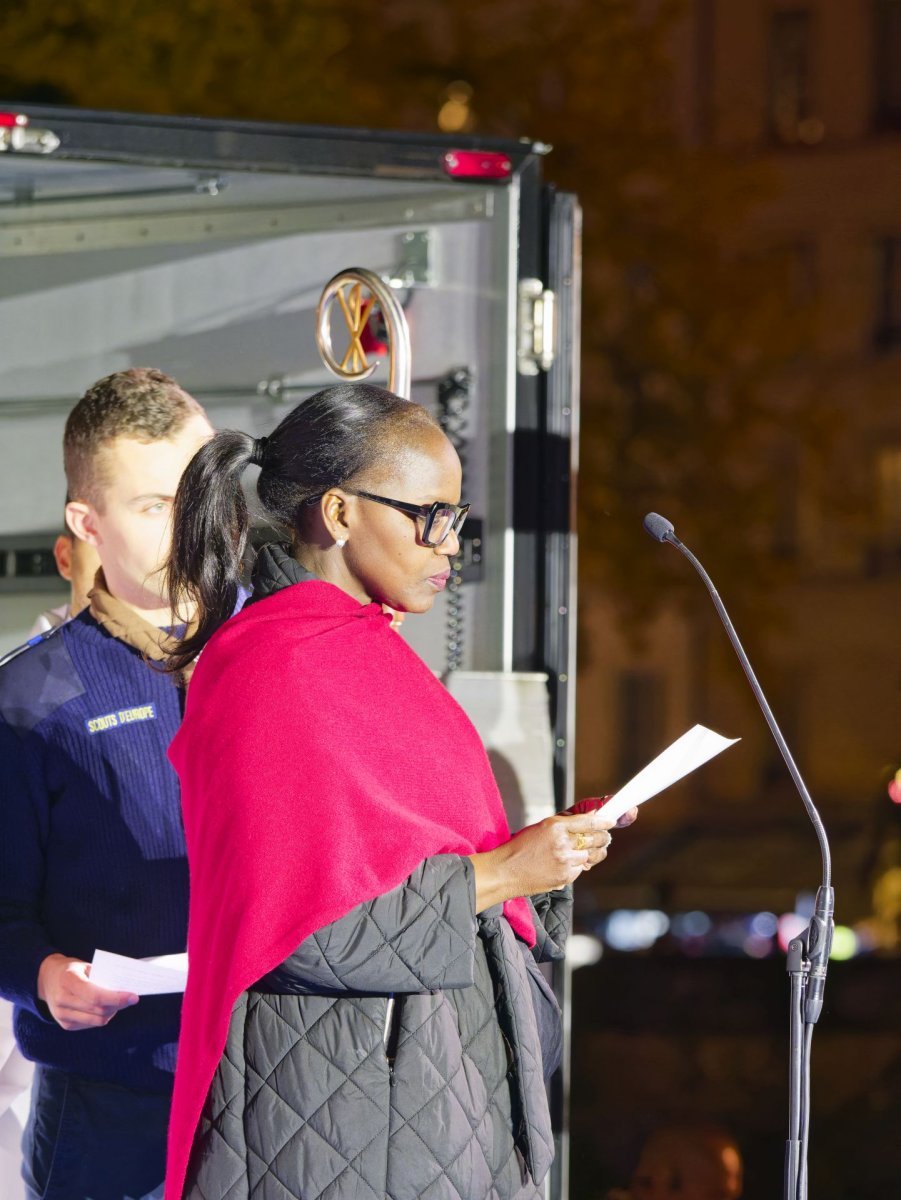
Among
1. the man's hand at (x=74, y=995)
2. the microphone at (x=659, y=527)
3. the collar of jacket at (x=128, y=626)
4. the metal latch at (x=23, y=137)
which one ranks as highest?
the metal latch at (x=23, y=137)

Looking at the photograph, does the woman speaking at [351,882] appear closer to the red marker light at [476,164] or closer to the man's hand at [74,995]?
the man's hand at [74,995]

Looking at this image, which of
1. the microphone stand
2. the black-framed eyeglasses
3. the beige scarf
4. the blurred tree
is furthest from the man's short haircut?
the blurred tree

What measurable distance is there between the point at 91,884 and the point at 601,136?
10.2m

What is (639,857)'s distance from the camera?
1734 cm

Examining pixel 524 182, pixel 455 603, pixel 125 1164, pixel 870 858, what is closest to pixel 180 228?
pixel 524 182

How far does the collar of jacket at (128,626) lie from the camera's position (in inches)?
137

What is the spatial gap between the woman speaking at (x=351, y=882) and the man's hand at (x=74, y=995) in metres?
0.59

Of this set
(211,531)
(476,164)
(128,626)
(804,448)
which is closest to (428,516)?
(211,531)

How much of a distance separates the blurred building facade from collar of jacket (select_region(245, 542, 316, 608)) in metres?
23.4

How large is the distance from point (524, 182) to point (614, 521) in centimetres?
979

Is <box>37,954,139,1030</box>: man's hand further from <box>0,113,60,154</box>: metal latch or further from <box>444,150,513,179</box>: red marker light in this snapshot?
<box>444,150,513,179</box>: red marker light

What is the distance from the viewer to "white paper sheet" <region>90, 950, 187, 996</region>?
278 cm

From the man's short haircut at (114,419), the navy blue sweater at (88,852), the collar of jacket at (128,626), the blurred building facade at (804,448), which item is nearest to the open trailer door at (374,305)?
the man's short haircut at (114,419)

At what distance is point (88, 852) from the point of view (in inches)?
129
